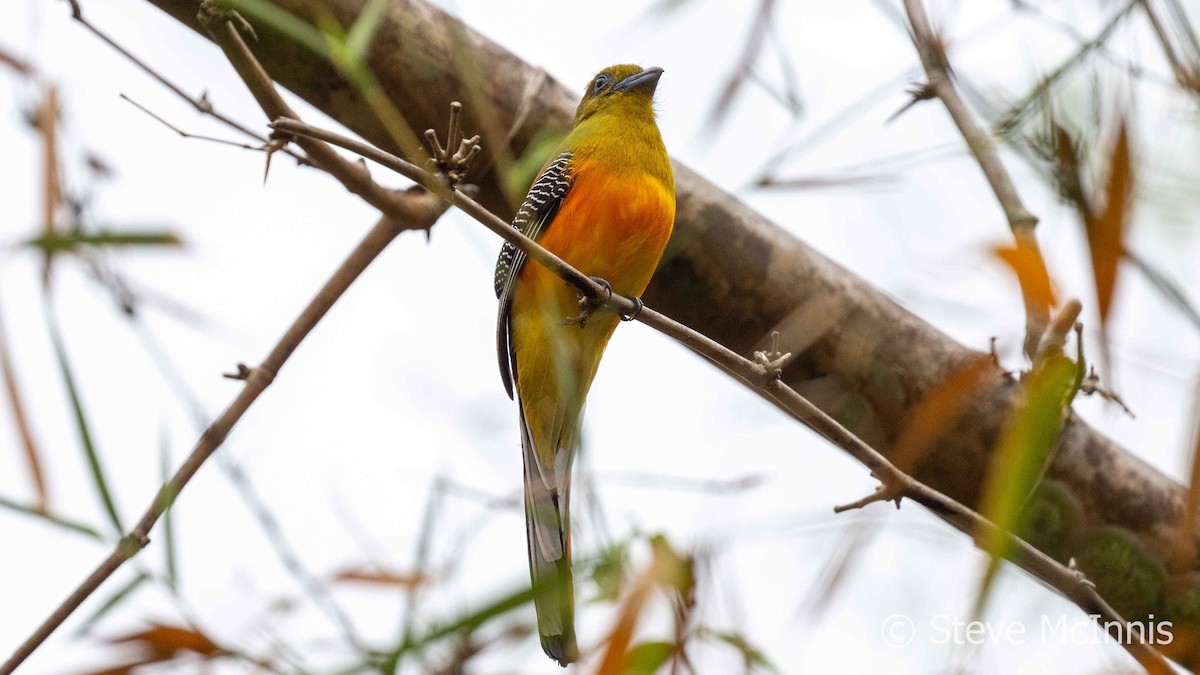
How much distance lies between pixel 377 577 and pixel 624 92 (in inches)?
104

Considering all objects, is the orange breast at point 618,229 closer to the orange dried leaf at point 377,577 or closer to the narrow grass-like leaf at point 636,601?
the orange dried leaf at point 377,577

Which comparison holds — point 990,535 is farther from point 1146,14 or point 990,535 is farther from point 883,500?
point 1146,14

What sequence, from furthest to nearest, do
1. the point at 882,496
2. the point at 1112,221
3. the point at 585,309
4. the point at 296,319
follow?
the point at 585,309
the point at 296,319
the point at 882,496
the point at 1112,221

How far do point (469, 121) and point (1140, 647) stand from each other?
241 cm

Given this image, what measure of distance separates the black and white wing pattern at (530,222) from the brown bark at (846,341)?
20cm

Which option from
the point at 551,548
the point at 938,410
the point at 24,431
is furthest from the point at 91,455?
the point at 938,410

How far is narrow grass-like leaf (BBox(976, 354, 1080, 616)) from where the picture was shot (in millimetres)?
1620

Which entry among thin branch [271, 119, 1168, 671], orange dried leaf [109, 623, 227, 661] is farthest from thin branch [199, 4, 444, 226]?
orange dried leaf [109, 623, 227, 661]

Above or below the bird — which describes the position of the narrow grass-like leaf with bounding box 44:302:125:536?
below

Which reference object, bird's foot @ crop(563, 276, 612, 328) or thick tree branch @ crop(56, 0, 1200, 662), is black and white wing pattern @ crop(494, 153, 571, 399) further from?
bird's foot @ crop(563, 276, 612, 328)

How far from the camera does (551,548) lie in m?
3.12

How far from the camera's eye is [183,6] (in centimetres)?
327

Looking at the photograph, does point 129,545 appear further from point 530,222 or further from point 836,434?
point 530,222

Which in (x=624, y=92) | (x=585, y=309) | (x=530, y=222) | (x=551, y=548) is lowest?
(x=551, y=548)
